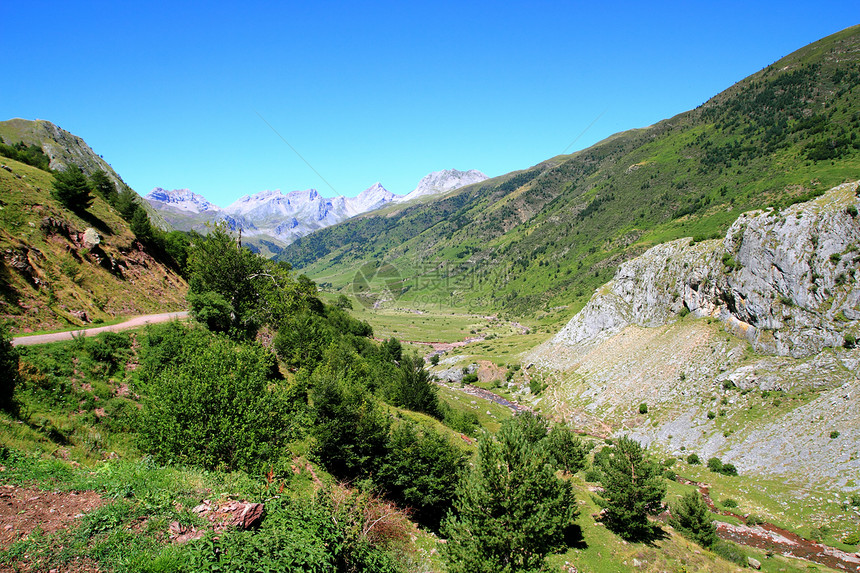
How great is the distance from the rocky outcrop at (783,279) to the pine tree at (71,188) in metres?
82.3

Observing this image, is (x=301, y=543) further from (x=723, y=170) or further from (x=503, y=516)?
(x=723, y=170)

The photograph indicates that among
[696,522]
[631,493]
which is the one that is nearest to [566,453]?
[631,493]

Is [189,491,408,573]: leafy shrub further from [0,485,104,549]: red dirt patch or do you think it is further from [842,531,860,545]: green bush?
[842,531,860,545]: green bush

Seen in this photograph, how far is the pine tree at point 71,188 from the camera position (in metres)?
37.5

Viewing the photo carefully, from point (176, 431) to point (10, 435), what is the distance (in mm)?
5035

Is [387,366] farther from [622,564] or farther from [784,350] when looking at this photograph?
[784,350]

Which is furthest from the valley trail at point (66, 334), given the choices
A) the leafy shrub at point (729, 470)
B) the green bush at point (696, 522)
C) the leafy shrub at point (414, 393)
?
the leafy shrub at point (729, 470)

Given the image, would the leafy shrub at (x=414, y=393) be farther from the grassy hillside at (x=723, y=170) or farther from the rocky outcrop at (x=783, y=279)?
the grassy hillside at (x=723, y=170)

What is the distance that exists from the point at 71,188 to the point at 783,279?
83.0 metres

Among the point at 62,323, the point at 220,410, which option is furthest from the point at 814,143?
the point at 62,323

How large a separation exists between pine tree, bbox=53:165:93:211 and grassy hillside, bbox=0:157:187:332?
2.96 ft

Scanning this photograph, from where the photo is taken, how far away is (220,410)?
57.4 ft

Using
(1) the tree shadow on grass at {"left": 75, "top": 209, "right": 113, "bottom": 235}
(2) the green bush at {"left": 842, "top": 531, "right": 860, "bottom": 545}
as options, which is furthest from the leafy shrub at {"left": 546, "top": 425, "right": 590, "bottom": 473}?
(1) the tree shadow on grass at {"left": 75, "top": 209, "right": 113, "bottom": 235}

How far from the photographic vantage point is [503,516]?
1833cm
